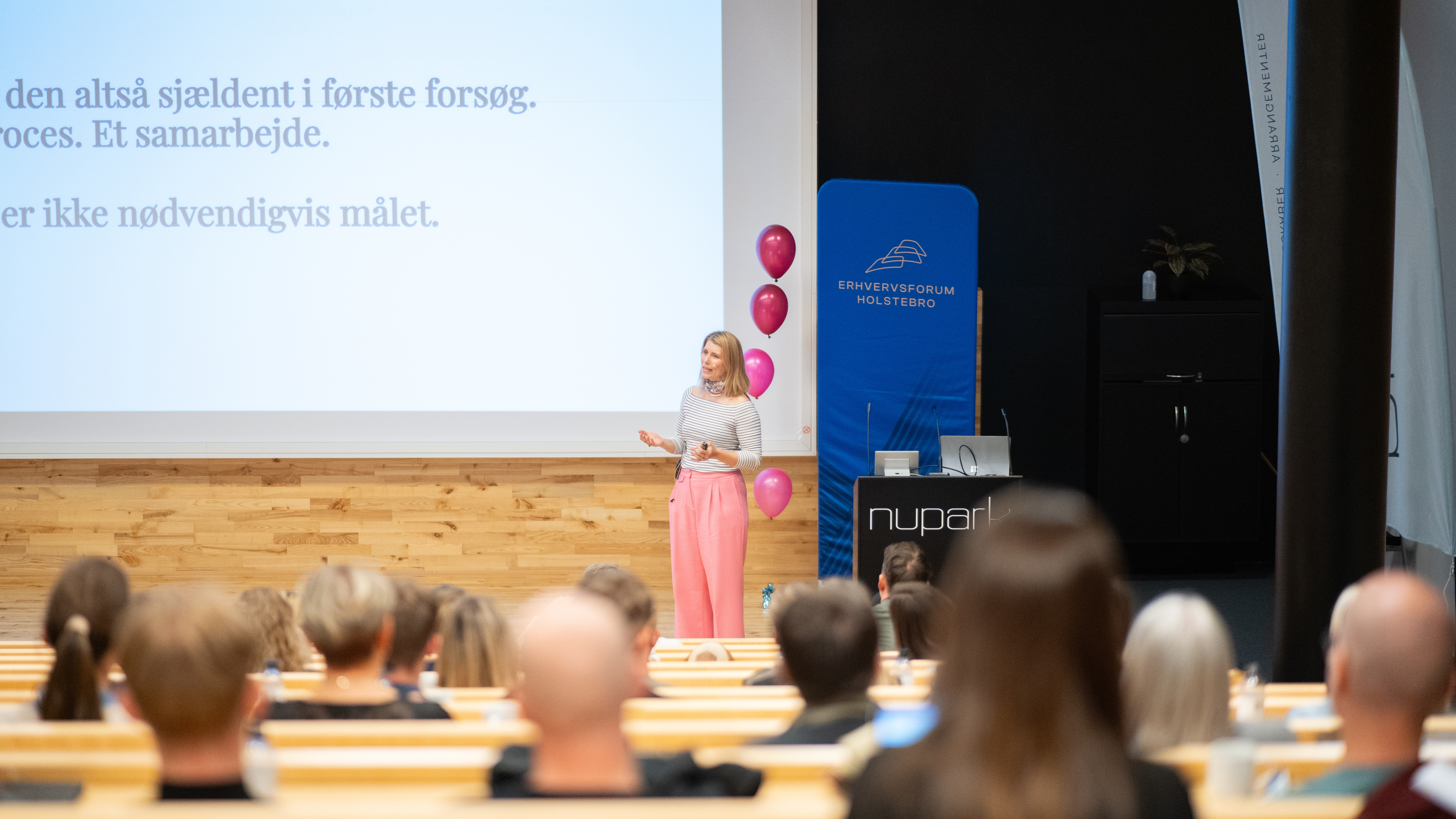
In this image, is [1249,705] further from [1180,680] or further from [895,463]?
[895,463]

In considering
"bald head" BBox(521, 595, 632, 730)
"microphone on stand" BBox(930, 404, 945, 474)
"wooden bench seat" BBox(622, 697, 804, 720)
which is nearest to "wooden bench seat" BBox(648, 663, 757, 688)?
"wooden bench seat" BBox(622, 697, 804, 720)

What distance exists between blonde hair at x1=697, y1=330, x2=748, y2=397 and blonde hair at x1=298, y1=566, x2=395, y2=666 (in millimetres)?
3067

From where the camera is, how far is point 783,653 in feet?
6.36

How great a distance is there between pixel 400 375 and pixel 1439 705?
19.5 feet

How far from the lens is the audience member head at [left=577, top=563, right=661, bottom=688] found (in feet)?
8.39

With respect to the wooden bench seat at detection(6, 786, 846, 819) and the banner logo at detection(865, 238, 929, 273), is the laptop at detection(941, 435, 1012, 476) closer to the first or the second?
the banner logo at detection(865, 238, 929, 273)

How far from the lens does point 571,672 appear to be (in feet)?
4.42

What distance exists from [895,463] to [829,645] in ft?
13.7

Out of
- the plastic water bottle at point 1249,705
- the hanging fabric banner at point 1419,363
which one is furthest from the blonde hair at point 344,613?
the hanging fabric banner at point 1419,363

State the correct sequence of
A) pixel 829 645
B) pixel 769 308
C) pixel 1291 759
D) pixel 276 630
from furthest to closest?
pixel 769 308 < pixel 276 630 < pixel 829 645 < pixel 1291 759

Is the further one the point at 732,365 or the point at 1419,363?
the point at 1419,363

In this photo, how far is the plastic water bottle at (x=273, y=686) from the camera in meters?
2.34

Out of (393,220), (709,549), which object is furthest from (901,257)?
(393,220)

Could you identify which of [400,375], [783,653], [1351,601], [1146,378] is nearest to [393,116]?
[400,375]
